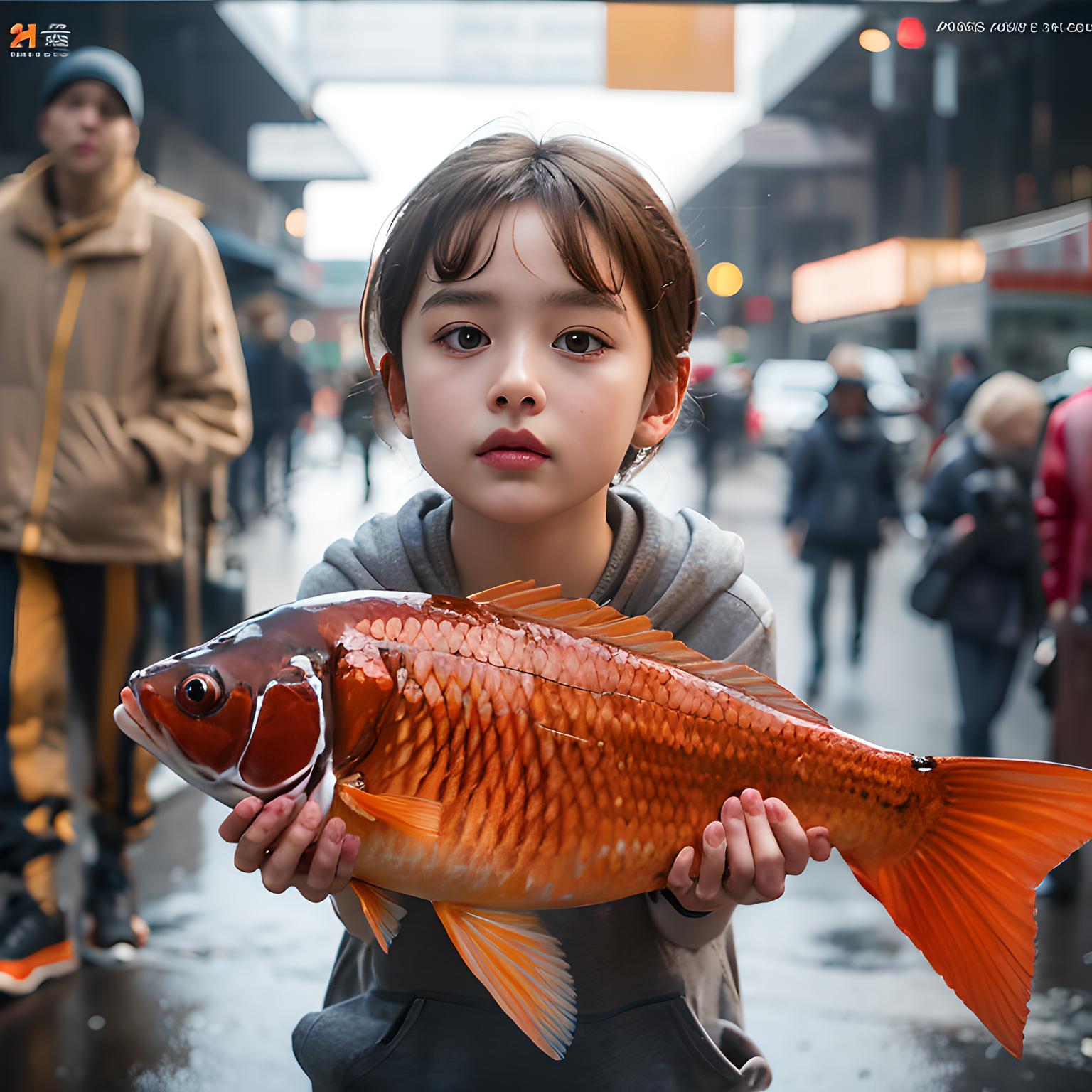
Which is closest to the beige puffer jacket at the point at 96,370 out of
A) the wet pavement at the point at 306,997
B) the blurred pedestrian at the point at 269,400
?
the wet pavement at the point at 306,997

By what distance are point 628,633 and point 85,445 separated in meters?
2.39

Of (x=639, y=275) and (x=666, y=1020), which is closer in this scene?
(x=639, y=275)

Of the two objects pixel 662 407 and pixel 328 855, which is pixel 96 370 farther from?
pixel 328 855

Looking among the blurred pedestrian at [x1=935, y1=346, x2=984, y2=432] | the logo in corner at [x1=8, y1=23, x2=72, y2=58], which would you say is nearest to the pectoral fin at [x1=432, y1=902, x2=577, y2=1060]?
the logo in corner at [x1=8, y1=23, x2=72, y2=58]

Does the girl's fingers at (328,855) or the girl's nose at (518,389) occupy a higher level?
the girl's nose at (518,389)

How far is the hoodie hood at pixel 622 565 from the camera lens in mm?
1606

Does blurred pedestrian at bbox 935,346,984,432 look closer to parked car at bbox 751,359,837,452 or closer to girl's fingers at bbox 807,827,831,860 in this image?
parked car at bbox 751,359,837,452

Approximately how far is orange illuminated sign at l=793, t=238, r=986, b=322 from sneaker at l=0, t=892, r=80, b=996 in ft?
22.6

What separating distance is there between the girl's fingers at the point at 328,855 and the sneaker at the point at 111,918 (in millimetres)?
2591

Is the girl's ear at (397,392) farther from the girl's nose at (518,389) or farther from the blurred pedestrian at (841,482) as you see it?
the blurred pedestrian at (841,482)

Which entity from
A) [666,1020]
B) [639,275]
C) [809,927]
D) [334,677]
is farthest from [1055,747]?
[334,677]

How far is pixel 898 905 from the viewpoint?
1.35 metres

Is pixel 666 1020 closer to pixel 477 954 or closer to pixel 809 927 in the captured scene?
pixel 477 954

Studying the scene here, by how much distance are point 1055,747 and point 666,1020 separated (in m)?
2.77
